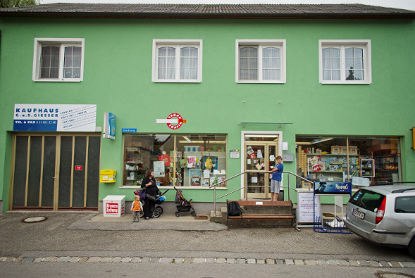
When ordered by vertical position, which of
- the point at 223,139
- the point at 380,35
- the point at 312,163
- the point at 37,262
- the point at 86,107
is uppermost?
the point at 380,35

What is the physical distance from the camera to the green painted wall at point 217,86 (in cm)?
1212

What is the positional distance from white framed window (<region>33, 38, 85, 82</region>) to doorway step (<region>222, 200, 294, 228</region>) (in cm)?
806

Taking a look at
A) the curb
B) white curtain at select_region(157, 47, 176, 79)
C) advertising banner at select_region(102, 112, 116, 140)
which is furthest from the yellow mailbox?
the curb

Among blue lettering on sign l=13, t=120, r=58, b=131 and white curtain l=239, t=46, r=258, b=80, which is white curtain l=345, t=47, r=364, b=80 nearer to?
white curtain l=239, t=46, r=258, b=80

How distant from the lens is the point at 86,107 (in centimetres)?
1223

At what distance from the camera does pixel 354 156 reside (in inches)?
485

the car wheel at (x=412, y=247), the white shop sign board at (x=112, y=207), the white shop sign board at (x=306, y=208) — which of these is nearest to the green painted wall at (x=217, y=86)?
the white shop sign board at (x=112, y=207)

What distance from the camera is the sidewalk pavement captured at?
9.74m

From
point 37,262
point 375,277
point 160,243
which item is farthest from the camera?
point 160,243

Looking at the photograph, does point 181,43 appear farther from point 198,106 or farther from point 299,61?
point 299,61

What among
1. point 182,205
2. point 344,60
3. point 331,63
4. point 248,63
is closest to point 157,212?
point 182,205

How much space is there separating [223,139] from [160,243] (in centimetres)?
520

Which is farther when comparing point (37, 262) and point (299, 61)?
point (299, 61)

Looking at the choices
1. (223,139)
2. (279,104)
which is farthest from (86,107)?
(279,104)
